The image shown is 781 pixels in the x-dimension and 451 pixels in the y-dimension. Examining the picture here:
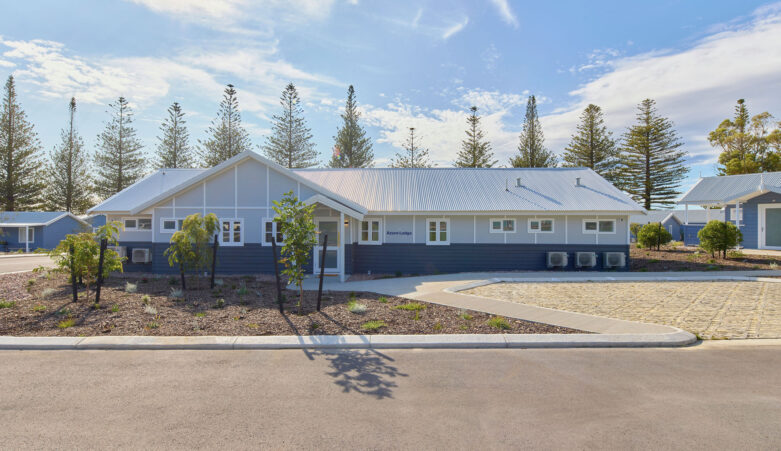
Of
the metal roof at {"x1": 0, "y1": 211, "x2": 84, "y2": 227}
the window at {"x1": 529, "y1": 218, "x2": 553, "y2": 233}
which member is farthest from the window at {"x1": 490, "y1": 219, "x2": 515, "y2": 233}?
the metal roof at {"x1": 0, "y1": 211, "x2": 84, "y2": 227}

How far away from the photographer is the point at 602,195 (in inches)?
687

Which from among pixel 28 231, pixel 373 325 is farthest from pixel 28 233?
pixel 373 325

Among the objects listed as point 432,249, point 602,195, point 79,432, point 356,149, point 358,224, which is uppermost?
point 356,149

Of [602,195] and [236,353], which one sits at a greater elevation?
[602,195]

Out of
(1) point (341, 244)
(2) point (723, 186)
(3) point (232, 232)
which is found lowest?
(1) point (341, 244)

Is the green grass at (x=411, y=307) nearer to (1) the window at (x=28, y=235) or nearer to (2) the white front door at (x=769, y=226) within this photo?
(2) the white front door at (x=769, y=226)

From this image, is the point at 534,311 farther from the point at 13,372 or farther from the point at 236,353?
the point at 13,372

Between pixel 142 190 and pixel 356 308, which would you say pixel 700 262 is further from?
pixel 142 190

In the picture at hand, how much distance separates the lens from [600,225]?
16.7 meters

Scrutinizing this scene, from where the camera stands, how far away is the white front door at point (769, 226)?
21.0 m

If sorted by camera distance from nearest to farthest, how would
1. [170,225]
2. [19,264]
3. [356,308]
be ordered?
[356,308] < [170,225] < [19,264]

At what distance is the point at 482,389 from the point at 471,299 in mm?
5225

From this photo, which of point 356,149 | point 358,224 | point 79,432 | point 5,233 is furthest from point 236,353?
point 5,233

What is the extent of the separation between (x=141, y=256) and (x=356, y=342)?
13.8 meters
